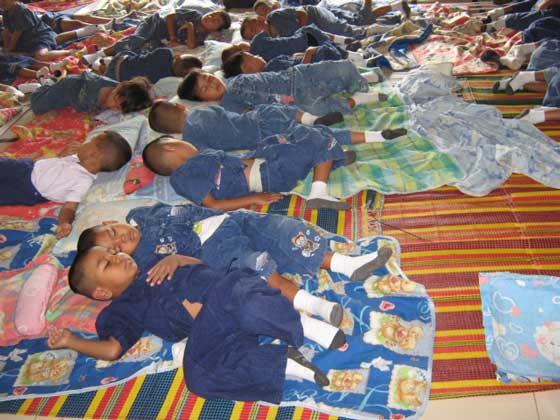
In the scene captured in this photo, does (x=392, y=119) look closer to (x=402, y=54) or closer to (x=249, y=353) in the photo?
(x=402, y=54)

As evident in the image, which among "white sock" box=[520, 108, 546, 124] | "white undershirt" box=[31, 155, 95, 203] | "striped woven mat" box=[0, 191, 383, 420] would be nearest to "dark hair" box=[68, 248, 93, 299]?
"striped woven mat" box=[0, 191, 383, 420]

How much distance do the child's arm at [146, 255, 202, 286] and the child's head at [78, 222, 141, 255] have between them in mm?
193

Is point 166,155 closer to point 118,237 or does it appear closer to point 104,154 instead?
point 104,154

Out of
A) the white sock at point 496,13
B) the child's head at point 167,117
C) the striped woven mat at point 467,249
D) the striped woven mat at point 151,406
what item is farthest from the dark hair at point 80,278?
the white sock at point 496,13

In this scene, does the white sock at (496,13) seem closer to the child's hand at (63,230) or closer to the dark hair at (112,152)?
the dark hair at (112,152)

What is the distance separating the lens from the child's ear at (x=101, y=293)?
63.3 inches

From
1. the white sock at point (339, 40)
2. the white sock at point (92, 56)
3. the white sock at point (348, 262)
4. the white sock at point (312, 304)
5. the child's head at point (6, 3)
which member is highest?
the child's head at point (6, 3)

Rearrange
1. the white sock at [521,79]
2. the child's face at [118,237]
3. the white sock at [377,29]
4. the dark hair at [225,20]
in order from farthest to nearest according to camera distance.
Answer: the dark hair at [225,20]
the white sock at [377,29]
the white sock at [521,79]
the child's face at [118,237]

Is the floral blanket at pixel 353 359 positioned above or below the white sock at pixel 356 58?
below

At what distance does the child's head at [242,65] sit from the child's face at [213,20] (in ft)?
3.28

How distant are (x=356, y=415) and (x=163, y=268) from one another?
0.85 meters

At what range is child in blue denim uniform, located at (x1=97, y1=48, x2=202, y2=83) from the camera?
10.6ft

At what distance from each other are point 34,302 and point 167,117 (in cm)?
122

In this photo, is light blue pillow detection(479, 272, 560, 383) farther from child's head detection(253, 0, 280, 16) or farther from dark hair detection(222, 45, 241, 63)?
child's head detection(253, 0, 280, 16)
